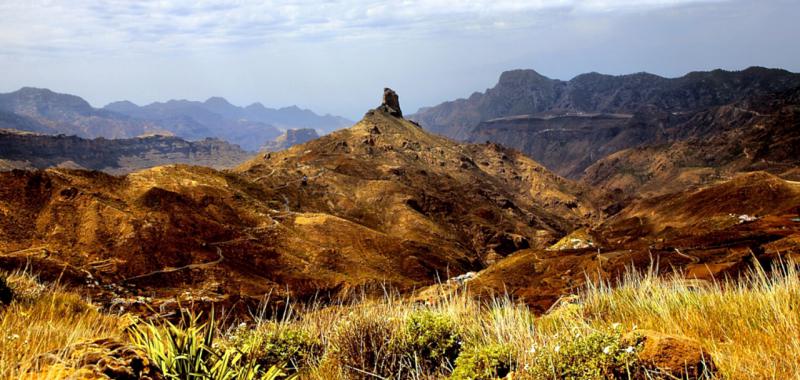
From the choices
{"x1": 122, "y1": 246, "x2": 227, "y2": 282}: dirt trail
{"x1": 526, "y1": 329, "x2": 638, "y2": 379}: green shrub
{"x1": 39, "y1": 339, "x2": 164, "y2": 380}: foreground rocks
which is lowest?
{"x1": 122, "y1": 246, "x2": 227, "y2": 282}: dirt trail

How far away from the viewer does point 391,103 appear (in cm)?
11756

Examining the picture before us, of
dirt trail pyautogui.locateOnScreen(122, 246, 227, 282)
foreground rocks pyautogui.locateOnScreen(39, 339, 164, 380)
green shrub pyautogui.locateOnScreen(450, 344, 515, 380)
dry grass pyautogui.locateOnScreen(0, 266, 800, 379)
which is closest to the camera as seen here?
foreground rocks pyautogui.locateOnScreen(39, 339, 164, 380)

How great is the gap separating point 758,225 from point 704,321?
25.0 metres

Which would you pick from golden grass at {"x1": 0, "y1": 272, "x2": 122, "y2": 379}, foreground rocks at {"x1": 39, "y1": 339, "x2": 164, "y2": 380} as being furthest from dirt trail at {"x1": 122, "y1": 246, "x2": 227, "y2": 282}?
foreground rocks at {"x1": 39, "y1": 339, "x2": 164, "y2": 380}

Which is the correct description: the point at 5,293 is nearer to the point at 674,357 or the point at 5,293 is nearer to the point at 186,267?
the point at 674,357

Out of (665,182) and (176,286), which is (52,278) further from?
(665,182)

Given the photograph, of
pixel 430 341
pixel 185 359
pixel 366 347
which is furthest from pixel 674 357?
pixel 185 359

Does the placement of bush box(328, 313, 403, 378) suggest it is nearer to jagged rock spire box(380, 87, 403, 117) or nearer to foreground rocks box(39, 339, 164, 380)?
foreground rocks box(39, 339, 164, 380)

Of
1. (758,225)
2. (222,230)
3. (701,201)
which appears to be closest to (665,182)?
(701,201)

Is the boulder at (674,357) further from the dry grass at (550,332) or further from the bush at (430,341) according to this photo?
the bush at (430,341)

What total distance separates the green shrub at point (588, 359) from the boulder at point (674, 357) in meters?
0.12

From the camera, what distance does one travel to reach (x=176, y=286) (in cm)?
3031

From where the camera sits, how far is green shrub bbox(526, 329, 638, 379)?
3.63 meters

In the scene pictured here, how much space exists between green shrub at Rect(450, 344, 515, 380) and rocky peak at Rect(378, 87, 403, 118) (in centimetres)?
11017
